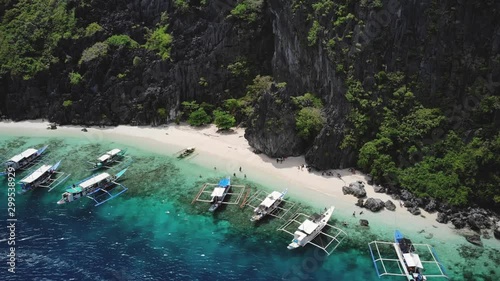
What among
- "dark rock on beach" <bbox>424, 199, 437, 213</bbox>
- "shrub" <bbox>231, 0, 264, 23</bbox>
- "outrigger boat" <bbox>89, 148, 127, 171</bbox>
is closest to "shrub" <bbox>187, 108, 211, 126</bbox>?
"outrigger boat" <bbox>89, 148, 127, 171</bbox>

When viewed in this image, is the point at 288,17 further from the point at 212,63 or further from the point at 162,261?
the point at 162,261

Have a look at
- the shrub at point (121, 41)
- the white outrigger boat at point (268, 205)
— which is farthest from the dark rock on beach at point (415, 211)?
the shrub at point (121, 41)

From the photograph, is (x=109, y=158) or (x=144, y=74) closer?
(x=109, y=158)

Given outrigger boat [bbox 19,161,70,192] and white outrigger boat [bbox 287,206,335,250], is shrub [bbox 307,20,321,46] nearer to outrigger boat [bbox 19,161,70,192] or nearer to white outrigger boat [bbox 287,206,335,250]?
white outrigger boat [bbox 287,206,335,250]

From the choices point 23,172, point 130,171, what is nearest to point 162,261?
point 130,171

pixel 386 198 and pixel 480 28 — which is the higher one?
pixel 480 28

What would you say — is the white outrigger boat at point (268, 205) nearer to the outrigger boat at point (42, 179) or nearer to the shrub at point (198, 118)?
the shrub at point (198, 118)

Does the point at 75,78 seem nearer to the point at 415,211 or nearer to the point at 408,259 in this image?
the point at 415,211

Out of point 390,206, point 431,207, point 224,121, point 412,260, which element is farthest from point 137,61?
point 412,260
